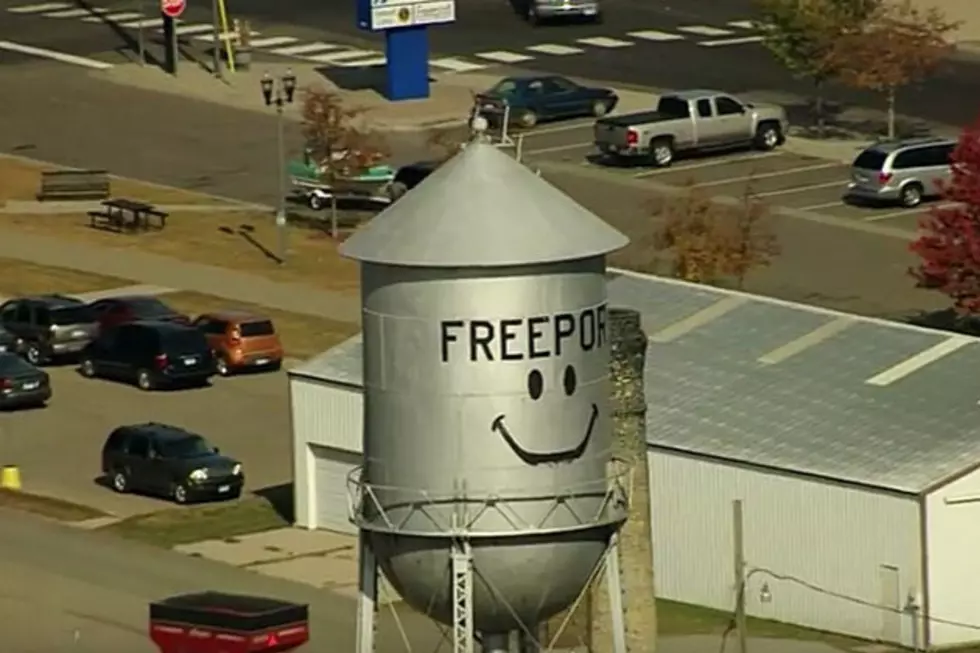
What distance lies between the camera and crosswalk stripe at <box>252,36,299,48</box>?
313 feet

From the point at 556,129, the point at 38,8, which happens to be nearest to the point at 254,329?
the point at 556,129

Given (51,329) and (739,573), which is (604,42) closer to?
(51,329)

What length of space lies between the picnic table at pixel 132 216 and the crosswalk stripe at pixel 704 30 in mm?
25946

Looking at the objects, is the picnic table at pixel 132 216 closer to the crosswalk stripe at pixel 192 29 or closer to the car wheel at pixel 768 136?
the car wheel at pixel 768 136

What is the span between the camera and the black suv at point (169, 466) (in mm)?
54344

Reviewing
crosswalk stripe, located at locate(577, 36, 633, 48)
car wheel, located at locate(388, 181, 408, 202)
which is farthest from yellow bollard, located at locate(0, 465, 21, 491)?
crosswalk stripe, located at locate(577, 36, 633, 48)

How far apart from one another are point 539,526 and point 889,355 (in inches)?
1105

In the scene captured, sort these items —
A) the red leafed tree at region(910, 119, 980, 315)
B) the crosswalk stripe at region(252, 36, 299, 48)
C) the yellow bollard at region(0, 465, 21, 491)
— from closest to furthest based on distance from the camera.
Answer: the yellow bollard at region(0, 465, 21, 491)
the red leafed tree at region(910, 119, 980, 315)
the crosswalk stripe at region(252, 36, 299, 48)

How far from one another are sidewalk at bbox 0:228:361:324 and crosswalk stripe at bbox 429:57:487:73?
2005 centimetres

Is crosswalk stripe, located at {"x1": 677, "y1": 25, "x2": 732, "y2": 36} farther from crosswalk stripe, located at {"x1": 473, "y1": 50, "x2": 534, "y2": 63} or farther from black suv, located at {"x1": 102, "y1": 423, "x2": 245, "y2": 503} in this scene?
black suv, located at {"x1": 102, "y1": 423, "x2": 245, "y2": 503}

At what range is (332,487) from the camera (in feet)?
177

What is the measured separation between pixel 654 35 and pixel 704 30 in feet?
5.34

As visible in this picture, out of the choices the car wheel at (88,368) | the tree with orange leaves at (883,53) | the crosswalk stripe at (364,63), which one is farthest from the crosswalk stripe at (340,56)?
the car wheel at (88,368)

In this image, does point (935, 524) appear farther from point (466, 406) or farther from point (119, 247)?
point (119, 247)
